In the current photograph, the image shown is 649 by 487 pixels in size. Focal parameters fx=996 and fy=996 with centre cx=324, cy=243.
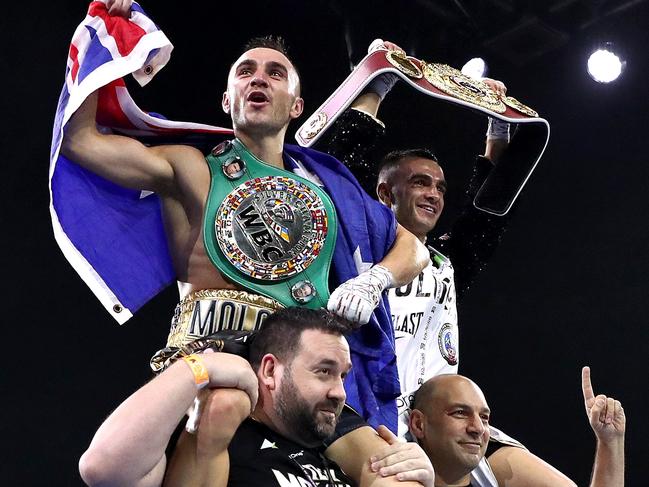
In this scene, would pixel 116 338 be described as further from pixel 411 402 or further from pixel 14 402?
pixel 411 402

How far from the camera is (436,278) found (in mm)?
2760

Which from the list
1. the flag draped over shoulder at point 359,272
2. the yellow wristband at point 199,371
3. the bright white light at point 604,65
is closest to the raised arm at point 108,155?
the flag draped over shoulder at point 359,272

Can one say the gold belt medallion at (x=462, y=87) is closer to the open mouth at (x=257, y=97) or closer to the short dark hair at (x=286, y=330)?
the open mouth at (x=257, y=97)

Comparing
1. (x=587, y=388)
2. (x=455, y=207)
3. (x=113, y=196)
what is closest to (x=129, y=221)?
(x=113, y=196)

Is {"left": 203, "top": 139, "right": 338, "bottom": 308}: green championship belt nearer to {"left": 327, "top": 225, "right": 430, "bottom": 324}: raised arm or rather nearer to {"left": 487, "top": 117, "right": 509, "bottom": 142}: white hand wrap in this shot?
{"left": 327, "top": 225, "right": 430, "bottom": 324}: raised arm

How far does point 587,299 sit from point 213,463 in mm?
3154

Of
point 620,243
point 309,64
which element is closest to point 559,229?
point 620,243

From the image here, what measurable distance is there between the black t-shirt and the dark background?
73.7 inches

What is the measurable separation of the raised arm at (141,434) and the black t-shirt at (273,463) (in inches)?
6.5

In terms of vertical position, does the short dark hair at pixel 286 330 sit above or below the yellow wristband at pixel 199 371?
above

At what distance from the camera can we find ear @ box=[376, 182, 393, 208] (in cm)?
297

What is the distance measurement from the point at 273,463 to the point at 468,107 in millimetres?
1224

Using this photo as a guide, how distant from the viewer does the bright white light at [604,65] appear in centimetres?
413

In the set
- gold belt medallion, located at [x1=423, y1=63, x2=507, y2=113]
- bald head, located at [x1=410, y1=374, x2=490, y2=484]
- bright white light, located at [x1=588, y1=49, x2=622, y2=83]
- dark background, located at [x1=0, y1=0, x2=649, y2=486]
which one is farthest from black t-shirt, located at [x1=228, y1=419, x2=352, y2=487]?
bright white light, located at [x1=588, y1=49, x2=622, y2=83]
